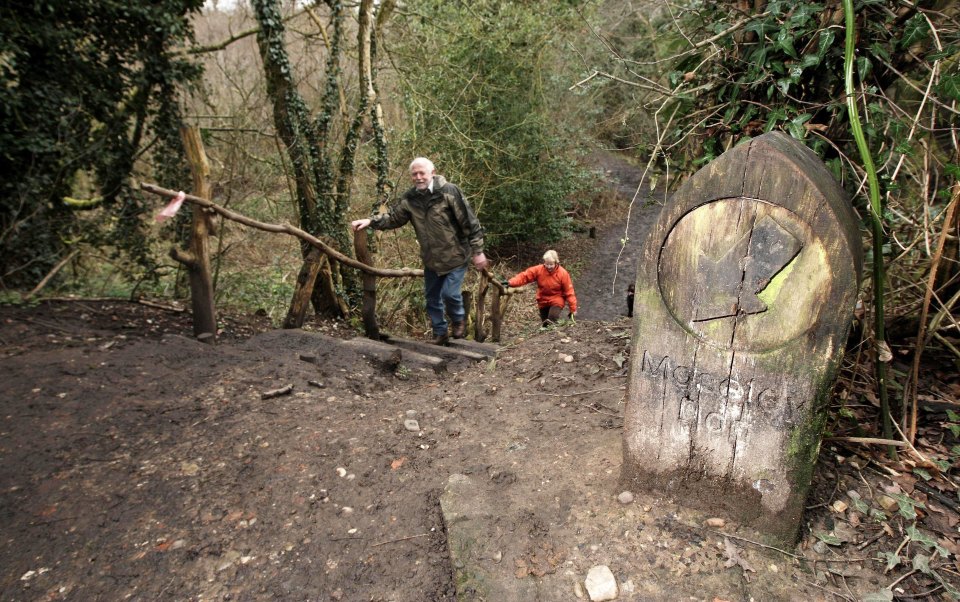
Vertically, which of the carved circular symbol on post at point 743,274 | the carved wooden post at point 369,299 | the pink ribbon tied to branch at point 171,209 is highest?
the pink ribbon tied to branch at point 171,209

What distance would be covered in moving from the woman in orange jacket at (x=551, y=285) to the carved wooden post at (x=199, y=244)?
3399 mm

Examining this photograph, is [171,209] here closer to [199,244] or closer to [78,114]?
[199,244]

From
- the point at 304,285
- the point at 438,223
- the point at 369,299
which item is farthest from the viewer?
the point at 369,299

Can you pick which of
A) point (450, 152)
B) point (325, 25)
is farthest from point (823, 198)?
point (450, 152)

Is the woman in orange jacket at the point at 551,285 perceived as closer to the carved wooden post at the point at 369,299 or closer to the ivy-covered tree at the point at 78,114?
the carved wooden post at the point at 369,299

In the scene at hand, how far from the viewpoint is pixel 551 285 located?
6.60m

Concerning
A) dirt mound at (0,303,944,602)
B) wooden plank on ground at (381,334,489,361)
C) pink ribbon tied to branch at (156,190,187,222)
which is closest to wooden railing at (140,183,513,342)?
pink ribbon tied to branch at (156,190,187,222)

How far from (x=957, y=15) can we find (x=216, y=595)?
12.3 feet

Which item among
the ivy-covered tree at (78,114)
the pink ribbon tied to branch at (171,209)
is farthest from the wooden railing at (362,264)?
the ivy-covered tree at (78,114)

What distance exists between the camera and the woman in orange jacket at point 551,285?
6.57 meters

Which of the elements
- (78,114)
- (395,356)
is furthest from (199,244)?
(78,114)

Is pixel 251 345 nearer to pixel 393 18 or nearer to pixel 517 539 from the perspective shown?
pixel 517 539

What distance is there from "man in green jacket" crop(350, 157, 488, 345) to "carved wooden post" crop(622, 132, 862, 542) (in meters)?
3.08

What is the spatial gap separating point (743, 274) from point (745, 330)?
0.66 ft
